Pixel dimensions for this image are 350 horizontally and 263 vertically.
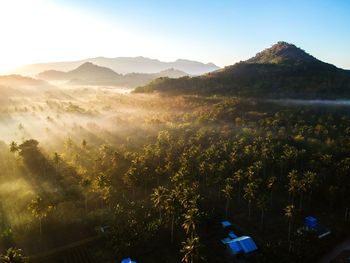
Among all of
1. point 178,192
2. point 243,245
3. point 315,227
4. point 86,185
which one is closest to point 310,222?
point 315,227

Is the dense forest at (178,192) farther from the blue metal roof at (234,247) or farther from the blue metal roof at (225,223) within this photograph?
the blue metal roof at (234,247)

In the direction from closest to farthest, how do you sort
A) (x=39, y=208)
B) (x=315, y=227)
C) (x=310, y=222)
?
(x=39, y=208) < (x=315, y=227) < (x=310, y=222)

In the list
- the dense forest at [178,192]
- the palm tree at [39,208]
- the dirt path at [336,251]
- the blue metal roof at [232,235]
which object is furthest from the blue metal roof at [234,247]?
the palm tree at [39,208]

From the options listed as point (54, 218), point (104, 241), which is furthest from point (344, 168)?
point (54, 218)

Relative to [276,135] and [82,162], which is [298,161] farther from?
[82,162]

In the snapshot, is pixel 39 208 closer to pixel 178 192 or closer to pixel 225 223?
pixel 178 192

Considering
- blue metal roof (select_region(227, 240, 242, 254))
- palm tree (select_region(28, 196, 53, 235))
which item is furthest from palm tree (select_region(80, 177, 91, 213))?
blue metal roof (select_region(227, 240, 242, 254))
